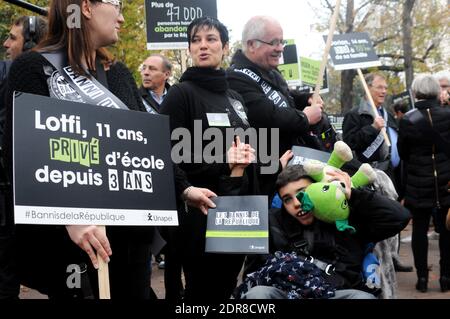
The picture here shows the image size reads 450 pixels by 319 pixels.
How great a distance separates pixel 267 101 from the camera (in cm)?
469

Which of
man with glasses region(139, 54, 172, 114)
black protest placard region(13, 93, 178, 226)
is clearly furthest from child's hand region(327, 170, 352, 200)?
man with glasses region(139, 54, 172, 114)

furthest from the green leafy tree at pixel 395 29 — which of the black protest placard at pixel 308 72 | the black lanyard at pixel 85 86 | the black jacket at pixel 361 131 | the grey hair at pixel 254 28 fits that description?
the black lanyard at pixel 85 86

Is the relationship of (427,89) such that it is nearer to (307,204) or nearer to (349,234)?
(349,234)

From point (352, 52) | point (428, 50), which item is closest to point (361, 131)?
point (352, 52)

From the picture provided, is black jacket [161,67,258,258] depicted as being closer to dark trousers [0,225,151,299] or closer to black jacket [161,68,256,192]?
black jacket [161,68,256,192]

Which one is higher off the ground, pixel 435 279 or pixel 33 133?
pixel 33 133

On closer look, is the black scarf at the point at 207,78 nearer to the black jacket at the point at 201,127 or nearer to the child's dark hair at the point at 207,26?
the black jacket at the point at 201,127

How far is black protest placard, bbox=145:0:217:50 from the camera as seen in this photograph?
7922mm

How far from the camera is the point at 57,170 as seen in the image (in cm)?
275

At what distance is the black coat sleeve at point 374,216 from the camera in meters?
3.86

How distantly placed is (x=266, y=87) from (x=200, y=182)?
1132 millimetres
